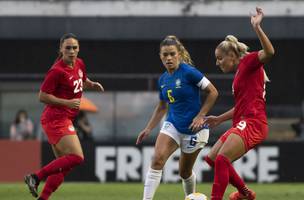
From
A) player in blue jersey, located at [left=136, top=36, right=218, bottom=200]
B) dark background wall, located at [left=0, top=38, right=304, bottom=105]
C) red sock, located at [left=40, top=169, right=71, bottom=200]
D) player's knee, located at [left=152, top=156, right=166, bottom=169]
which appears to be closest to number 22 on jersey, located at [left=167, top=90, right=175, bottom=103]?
player in blue jersey, located at [left=136, top=36, right=218, bottom=200]

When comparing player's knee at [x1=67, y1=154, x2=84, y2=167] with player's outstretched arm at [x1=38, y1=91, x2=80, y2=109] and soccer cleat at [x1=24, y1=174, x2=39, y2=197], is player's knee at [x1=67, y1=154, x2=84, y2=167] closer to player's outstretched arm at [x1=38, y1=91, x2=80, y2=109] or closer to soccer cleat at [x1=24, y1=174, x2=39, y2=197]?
soccer cleat at [x1=24, y1=174, x2=39, y2=197]

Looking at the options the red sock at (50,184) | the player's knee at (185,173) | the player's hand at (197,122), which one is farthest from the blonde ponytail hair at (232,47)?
the red sock at (50,184)

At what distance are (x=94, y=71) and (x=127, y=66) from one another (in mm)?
1031

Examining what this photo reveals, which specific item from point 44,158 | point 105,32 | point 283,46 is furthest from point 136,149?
point 283,46

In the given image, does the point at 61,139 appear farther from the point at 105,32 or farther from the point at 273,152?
the point at 105,32

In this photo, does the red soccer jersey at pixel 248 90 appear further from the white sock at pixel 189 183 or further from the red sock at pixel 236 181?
the white sock at pixel 189 183

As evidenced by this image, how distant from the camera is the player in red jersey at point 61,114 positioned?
12680 millimetres

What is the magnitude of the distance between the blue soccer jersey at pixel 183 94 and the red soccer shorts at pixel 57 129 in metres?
1.36

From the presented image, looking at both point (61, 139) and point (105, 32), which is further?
point (105, 32)

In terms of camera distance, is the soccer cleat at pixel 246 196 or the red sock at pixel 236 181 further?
the soccer cleat at pixel 246 196

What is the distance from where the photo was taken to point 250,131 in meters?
11.7

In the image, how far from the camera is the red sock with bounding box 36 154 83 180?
12.6 metres

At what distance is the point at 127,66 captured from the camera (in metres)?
32.0

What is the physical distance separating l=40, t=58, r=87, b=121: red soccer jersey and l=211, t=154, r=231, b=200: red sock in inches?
95.3
